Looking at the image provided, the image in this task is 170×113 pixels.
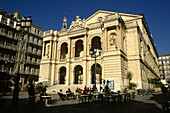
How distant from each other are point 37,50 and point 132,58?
2885cm

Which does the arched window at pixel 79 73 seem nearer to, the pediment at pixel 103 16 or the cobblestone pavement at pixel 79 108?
the pediment at pixel 103 16

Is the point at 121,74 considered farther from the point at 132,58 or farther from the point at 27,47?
the point at 27,47

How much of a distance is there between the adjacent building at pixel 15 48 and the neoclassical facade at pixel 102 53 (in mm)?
6776

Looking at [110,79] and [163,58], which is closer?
[110,79]

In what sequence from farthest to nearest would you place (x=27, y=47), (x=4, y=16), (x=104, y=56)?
(x=27, y=47) → (x=4, y=16) → (x=104, y=56)

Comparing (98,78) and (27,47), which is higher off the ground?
(27,47)

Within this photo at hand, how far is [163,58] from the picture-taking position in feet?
281

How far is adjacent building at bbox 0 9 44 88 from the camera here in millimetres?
33556

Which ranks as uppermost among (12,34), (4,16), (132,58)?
(4,16)

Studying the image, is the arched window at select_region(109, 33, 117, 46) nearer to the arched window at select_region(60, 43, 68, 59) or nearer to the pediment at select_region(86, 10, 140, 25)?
the pediment at select_region(86, 10, 140, 25)

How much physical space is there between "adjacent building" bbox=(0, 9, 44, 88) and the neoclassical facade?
22.2 feet

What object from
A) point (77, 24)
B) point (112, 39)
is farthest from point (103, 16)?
point (112, 39)

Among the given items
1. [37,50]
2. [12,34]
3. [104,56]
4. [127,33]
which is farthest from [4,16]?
[127,33]

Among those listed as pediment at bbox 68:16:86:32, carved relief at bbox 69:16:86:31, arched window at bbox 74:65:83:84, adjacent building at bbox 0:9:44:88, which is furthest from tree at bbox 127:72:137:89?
adjacent building at bbox 0:9:44:88
